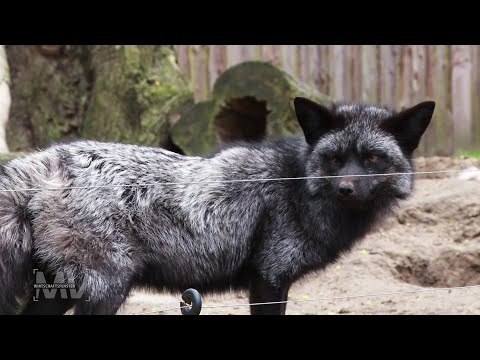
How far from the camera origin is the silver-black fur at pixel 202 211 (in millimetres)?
4305

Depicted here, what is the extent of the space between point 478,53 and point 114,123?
5.48m

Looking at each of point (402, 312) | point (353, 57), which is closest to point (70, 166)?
point (402, 312)

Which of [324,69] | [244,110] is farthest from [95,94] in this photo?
[324,69]

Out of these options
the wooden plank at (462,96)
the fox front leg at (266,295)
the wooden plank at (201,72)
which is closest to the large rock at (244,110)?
the wooden plank at (201,72)

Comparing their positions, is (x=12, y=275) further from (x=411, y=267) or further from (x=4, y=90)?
(x=4, y=90)

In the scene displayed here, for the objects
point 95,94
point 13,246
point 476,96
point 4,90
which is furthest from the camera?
point 476,96

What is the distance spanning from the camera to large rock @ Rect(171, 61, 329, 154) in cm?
762

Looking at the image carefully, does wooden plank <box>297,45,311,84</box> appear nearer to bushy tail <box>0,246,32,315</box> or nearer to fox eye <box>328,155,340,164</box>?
fox eye <box>328,155,340,164</box>

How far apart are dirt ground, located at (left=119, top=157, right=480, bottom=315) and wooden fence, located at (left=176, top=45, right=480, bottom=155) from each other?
9.79ft

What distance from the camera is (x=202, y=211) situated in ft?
15.5

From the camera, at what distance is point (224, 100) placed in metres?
7.80

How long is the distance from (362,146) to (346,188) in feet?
1.21

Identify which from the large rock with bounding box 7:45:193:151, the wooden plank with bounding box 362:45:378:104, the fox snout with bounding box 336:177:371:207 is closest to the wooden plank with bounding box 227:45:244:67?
the wooden plank with bounding box 362:45:378:104
